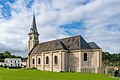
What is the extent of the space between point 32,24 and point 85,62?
3387 centimetres

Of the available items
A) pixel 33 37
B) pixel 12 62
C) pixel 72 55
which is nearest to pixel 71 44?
pixel 72 55

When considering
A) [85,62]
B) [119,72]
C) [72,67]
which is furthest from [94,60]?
[119,72]

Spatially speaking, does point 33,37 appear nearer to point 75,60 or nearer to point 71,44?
point 71,44

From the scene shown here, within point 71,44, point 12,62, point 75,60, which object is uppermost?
point 71,44

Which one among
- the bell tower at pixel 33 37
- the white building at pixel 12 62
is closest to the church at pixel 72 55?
the bell tower at pixel 33 37

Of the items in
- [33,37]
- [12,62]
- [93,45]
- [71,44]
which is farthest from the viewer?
[12,62]

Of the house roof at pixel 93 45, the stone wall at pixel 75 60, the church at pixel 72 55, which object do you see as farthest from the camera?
the house roof at pixel 93 45

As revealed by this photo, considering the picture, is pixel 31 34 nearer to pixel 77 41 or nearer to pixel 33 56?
pixel 33 56

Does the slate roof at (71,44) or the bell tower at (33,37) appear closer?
the slate roof at (71,44)

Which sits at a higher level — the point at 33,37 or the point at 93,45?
the point at 33,37

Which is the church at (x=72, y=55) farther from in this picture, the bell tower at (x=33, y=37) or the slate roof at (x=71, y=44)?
the bell tower at (x=33, y=37)

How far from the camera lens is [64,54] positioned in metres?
53.0

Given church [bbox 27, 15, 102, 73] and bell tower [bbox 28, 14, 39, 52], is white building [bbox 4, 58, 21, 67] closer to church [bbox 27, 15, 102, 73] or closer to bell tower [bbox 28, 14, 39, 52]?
bell tower [bbox 28, 14, 39, 52]

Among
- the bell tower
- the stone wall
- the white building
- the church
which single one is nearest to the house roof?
the church
